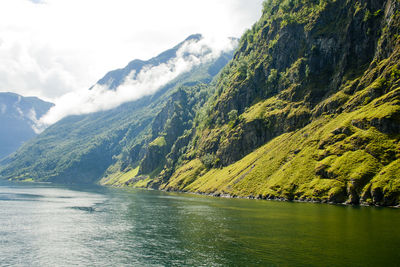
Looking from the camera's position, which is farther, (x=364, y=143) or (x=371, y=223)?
(x=364, y=143)

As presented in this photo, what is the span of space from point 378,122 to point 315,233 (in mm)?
101146

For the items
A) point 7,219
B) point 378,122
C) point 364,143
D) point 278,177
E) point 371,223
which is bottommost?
point 7,219

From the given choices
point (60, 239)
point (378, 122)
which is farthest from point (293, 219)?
point (378, 122)

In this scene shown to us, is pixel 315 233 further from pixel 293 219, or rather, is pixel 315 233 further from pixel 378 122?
pixel 378 122

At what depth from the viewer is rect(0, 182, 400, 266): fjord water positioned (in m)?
59.6

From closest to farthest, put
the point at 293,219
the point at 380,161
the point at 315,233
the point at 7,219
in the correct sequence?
the point at 315,233
the point at 293,219
the point at 7,219
the point at 380,161

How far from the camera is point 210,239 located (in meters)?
77.8

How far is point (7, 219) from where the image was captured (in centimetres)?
11231

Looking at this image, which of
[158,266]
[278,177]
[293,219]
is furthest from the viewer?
[278,177]

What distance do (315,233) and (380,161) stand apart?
78.7 m

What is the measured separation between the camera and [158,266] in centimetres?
5775

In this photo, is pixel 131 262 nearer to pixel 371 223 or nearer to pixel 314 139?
pixel 371 223

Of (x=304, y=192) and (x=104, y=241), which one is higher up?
(x=304, y=192)

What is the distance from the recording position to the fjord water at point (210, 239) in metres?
59.6
